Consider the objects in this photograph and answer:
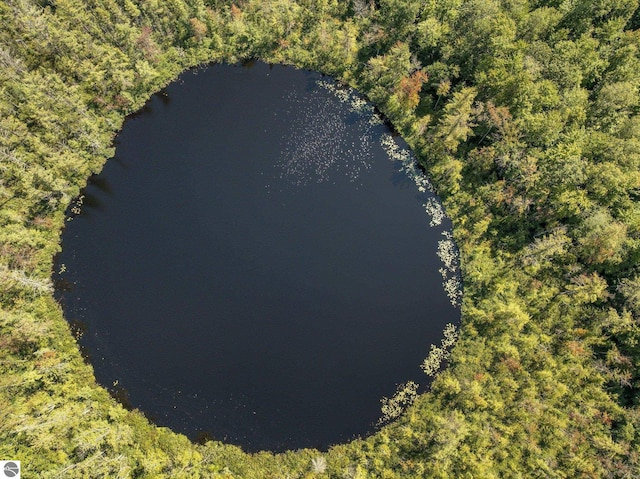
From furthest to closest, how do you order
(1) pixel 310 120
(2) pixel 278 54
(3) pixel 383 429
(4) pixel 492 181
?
(2) pixel 278 54
(1) pixel 310 120
(4) pixel 492 181
(3) pixel 383 429

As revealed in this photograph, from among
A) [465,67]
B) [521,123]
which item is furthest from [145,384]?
[465,67]

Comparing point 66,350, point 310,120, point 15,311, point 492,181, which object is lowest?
point 66,350

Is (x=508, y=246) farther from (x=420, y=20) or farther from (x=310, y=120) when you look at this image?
(x=420, y=20)

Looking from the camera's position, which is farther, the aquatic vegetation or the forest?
the aquatic vegetation

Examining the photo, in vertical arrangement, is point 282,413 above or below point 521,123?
below

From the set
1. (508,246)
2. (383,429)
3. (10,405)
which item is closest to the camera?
(10,405)

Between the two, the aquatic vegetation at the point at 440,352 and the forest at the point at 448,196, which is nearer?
the forest at the point at 448,196

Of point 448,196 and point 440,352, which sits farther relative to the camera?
point 448,196

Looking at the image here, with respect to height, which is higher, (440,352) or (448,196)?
(448,196)
